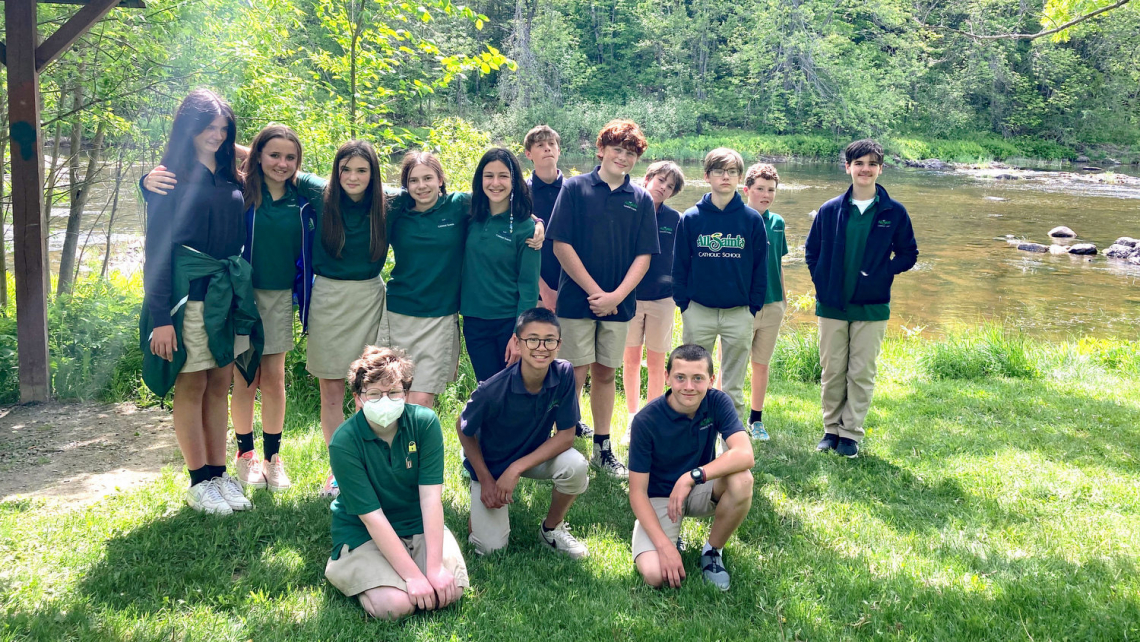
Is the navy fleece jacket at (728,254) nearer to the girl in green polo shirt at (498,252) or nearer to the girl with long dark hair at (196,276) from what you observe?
the girl in green polo shirt at (498,252)

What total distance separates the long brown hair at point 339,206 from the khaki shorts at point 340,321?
201 mm

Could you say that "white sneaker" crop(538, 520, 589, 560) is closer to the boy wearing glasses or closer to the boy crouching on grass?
the boy wearing glasses

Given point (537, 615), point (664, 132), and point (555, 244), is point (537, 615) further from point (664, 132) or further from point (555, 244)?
point (664, 132)

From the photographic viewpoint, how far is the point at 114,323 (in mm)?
6613

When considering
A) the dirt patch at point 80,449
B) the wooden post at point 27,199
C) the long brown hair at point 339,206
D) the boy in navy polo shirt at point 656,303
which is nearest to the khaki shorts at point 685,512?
the boy in navy polo shirt at point 656,303

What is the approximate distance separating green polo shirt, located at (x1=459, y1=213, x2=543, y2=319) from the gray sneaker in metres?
1.50

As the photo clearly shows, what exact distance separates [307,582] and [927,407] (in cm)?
493

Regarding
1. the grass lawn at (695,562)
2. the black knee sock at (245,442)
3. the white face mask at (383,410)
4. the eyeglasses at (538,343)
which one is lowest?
the grass lawn at (695,562)

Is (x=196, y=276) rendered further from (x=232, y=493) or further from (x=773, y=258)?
(x=773, y=258)

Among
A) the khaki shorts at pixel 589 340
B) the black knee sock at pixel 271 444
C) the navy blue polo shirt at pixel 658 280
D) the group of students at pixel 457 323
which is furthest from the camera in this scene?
the navy blue polo shirt at pixel 658 280

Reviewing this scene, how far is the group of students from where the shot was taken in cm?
319

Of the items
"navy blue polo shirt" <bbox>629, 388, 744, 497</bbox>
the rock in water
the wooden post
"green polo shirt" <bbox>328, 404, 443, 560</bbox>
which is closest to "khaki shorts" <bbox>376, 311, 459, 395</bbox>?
"green polo shirt" <bbox>328, 404, 443, 560</bbox>

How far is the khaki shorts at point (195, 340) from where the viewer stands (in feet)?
12.1

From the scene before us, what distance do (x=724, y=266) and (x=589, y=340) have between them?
0.97 metres
